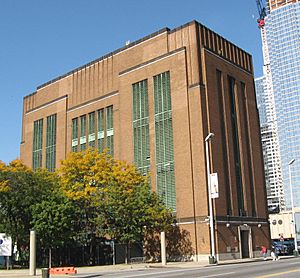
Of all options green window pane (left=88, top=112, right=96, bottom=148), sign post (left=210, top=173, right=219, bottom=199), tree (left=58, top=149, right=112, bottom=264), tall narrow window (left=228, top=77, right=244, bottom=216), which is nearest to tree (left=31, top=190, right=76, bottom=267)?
tree (left=58, top=149, right=112, bottom=264)

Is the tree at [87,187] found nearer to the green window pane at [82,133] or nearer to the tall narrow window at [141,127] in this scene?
the tall narrow window at [141,127]

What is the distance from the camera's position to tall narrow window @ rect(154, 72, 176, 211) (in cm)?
4872

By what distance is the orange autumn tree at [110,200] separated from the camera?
42.1 m

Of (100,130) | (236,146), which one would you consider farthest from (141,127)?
(236,146)

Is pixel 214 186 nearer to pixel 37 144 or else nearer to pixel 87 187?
pixel 87 187

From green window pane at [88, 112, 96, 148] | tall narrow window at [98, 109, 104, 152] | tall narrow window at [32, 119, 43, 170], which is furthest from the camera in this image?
tall narrow window at [32, 119, 43, 170]

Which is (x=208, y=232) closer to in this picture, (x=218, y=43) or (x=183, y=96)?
(x=183, y=96)

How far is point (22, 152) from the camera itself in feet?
236

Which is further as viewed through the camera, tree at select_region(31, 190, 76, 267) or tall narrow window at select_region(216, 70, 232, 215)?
tall narrow window at select_region(216, 70, 232, 215)

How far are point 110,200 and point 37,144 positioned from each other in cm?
3093

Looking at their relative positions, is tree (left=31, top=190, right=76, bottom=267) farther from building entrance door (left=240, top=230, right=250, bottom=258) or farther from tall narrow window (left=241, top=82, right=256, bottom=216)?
tall narrow window (left=241, top=82, right=256, bottom=216)

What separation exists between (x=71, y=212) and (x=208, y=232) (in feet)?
Answer: 44.7

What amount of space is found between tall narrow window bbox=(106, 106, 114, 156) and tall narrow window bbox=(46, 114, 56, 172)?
1142 cm

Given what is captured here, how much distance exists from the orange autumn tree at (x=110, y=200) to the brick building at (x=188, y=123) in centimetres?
451
